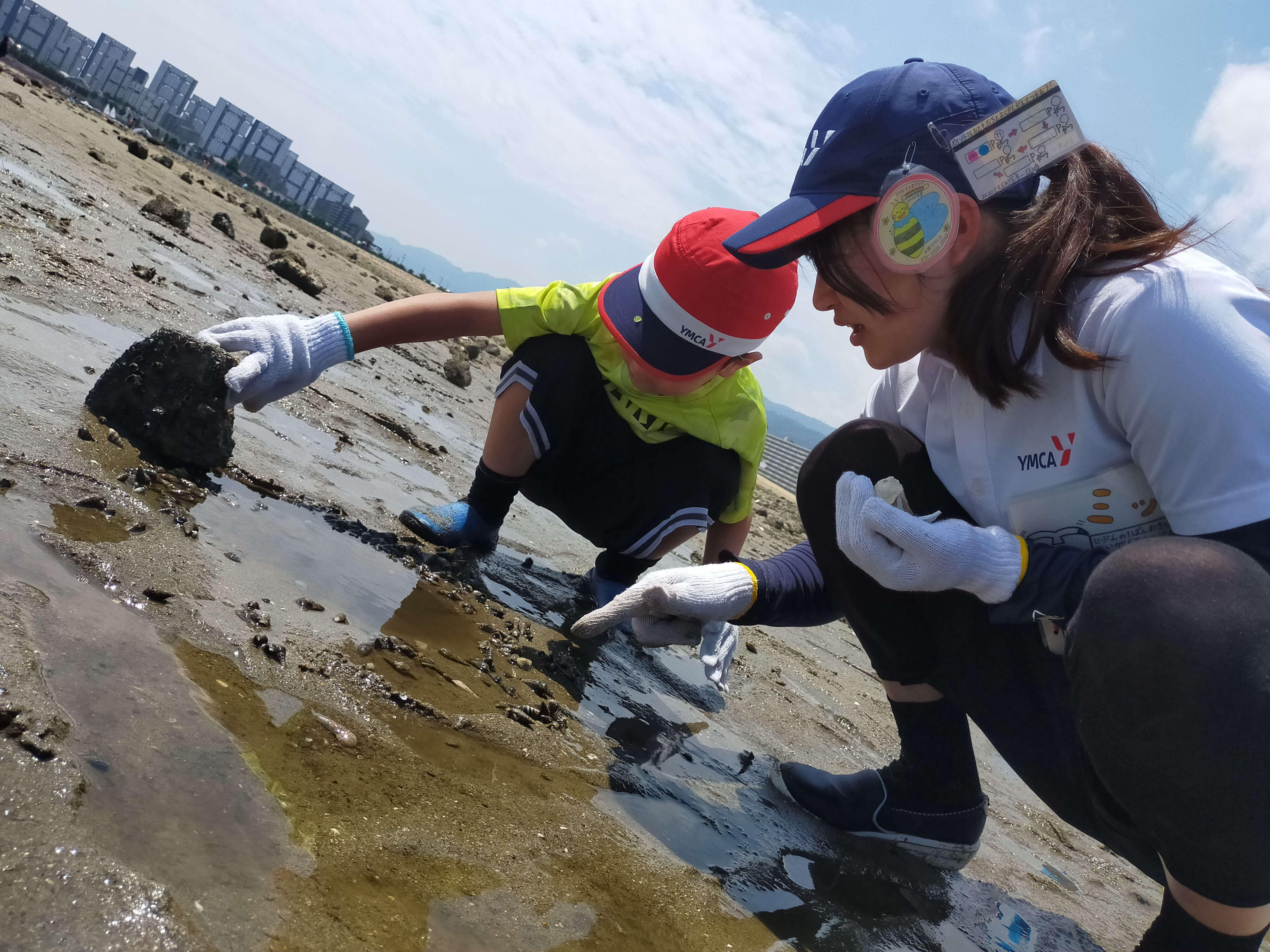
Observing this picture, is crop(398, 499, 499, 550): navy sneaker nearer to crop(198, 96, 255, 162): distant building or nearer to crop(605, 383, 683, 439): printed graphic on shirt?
crop(605, 383, 683, 439): printed graphic on shirt

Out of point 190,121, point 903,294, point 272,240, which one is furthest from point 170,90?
point 903,294

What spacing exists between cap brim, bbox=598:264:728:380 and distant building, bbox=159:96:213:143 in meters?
86.7

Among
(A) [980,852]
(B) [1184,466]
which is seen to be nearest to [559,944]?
(B) [1184,466]

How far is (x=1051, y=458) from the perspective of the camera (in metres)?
1.64

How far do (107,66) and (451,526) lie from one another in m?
101

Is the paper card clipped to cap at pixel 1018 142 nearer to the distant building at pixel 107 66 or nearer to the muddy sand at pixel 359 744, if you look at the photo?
the muddy sand at pixel 359 744

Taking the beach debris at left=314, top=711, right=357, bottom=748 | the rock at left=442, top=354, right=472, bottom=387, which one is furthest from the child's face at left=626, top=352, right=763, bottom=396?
the rock at left=442, top=354, right=472, bottom=387

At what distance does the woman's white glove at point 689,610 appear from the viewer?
1.92m

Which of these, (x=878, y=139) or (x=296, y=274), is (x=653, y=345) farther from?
(x=296, y=274)

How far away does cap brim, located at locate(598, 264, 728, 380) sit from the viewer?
8.40 feet

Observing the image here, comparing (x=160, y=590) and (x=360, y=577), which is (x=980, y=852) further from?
(x=160, y=590)

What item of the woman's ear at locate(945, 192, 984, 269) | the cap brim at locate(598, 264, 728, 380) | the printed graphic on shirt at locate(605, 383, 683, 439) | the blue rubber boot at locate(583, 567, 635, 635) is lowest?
the blue rubber boot at locate(583, 567, 635, 635)

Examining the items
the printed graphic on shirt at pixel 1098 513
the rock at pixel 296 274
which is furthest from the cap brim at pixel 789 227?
the rock at pixel 296 274

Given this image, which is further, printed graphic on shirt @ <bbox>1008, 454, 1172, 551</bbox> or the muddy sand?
printed graphic on shirt @ <bbox>1008, 454, 1172, 551</bbox>
